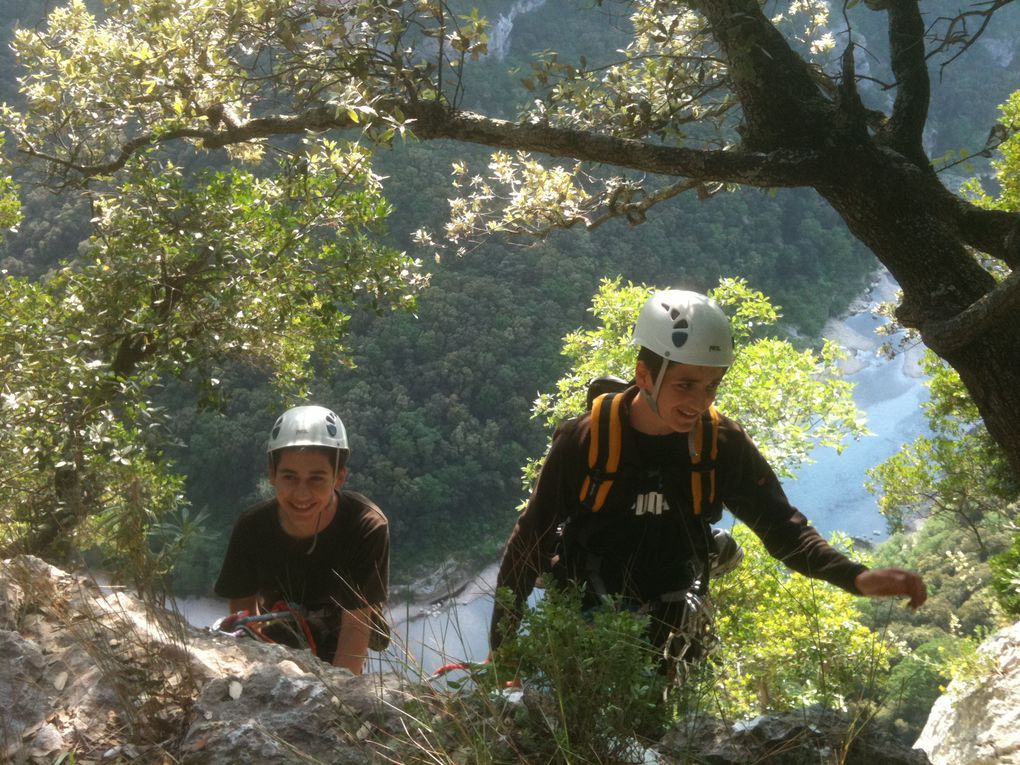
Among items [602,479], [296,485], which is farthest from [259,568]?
[602,479]

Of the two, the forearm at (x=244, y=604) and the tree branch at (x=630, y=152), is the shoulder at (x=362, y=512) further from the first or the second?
the tree branch at (x=630, y=152)

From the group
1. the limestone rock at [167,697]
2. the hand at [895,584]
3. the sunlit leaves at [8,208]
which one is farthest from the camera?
the sunlit leaves at [8,208]

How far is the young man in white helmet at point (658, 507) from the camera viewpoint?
2.47m

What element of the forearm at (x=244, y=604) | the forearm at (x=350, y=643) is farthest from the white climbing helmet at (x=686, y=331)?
the forearm at (x=244, y=604)

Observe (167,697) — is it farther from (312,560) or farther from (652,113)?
(652,113)

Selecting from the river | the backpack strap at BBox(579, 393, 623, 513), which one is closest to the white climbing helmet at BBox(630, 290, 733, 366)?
the backpack strap at BBox(579, 393, 623, 513)

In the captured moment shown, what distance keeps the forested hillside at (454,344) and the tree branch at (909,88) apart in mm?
30969

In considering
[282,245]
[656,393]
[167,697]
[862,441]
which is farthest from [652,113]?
[862,441]

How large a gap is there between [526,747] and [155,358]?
4679 mm

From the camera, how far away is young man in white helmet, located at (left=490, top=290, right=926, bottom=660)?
2469 millimetres

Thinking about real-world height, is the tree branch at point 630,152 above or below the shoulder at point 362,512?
above

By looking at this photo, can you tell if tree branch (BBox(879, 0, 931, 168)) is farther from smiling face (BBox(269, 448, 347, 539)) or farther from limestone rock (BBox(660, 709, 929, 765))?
smiling face (BBox(269, 448, 347, 539))

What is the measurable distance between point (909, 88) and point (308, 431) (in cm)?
275

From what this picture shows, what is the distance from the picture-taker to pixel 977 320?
2.78 metres
